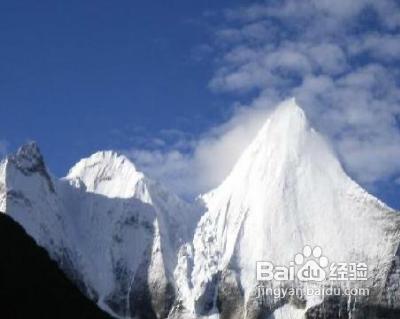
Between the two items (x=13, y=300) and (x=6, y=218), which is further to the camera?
(x=6, y=218)

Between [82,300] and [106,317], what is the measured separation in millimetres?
3969

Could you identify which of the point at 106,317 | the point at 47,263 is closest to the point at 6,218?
the point at 47,263

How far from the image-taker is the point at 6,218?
170750 millimetres

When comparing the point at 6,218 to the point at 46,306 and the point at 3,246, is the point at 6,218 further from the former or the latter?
the point at 46,306

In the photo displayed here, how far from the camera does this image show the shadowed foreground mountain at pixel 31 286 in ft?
A: 497

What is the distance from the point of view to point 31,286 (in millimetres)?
157500

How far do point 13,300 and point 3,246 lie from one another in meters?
13.2

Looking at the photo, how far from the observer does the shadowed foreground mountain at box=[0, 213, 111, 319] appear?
497ft

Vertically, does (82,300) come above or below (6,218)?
below

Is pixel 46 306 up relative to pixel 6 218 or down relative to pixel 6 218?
down

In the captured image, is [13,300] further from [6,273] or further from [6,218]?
[6,218]

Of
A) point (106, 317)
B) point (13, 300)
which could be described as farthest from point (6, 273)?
point (106, 317)

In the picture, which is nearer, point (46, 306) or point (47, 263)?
point (46, 306)

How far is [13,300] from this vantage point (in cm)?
15075
